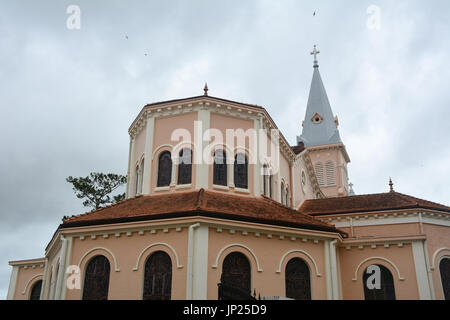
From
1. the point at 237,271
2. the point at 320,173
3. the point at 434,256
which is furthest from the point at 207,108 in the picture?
the point at 320,173

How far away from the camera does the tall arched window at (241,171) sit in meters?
21.0

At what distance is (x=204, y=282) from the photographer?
15.8m

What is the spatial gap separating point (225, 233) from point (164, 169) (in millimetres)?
5702

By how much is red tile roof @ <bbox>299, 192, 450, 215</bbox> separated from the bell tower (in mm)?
21073

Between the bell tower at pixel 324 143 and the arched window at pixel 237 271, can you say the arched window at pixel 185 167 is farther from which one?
the bell tower at pixel 324 143

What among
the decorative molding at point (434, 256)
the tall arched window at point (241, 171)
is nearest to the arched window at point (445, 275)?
the decorative molding at point (434, 256)

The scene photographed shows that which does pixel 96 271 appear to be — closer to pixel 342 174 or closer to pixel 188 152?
pixel 188 152

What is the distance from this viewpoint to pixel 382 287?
1920 centimetres

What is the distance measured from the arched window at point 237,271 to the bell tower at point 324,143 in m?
31.7

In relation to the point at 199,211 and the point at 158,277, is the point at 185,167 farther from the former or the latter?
the point at 158,277

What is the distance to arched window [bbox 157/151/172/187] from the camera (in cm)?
2095

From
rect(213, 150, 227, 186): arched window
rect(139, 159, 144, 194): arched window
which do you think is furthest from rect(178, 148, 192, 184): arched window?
rect(139, 159, 144, 194): arched window
